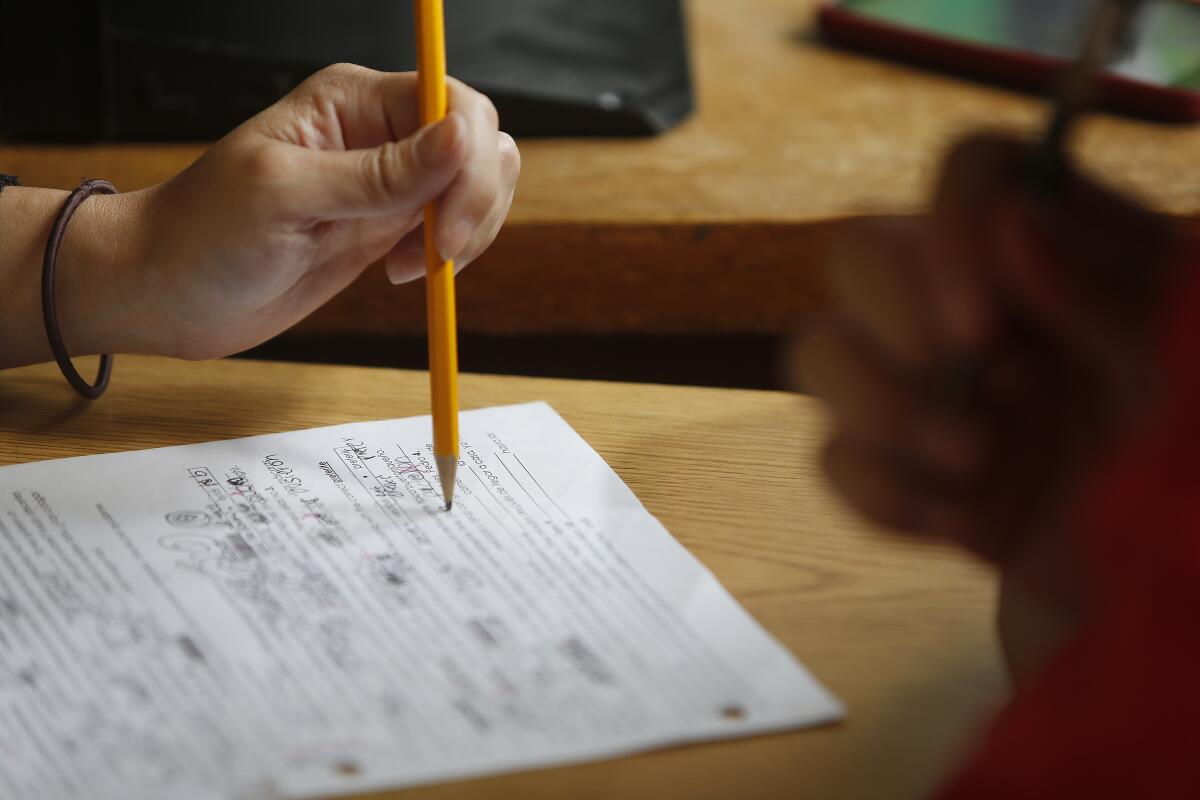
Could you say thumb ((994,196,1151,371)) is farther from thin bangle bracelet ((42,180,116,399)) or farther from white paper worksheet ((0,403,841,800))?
thin bangle bracelet ((42,180,116,399))

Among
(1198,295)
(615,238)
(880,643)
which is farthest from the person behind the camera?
(615,238)

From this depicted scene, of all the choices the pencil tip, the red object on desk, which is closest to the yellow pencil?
the pencil tip

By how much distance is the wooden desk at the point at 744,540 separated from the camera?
42cm

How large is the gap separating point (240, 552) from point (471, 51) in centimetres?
62

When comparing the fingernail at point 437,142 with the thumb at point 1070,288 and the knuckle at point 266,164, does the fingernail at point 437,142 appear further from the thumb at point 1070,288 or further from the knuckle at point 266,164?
the thumb at point 1070,288

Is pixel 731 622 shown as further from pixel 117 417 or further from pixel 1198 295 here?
pixel 117 417

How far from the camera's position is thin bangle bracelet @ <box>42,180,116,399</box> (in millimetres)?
652

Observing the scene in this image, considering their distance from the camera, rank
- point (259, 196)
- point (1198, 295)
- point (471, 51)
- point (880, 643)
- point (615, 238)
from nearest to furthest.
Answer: point (1198, 295), point (880, 643), point (259, 196), point (615, 238), point (471, 51)

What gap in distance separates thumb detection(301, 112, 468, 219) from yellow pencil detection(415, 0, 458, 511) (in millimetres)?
15

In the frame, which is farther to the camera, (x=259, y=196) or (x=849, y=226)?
(x=259, y=196)

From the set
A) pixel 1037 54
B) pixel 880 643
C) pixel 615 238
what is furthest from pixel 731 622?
pixel 1037 54

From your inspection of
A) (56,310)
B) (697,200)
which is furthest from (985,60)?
(56,310)

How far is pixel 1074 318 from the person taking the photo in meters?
0.35

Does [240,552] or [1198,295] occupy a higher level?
[1198,295]
